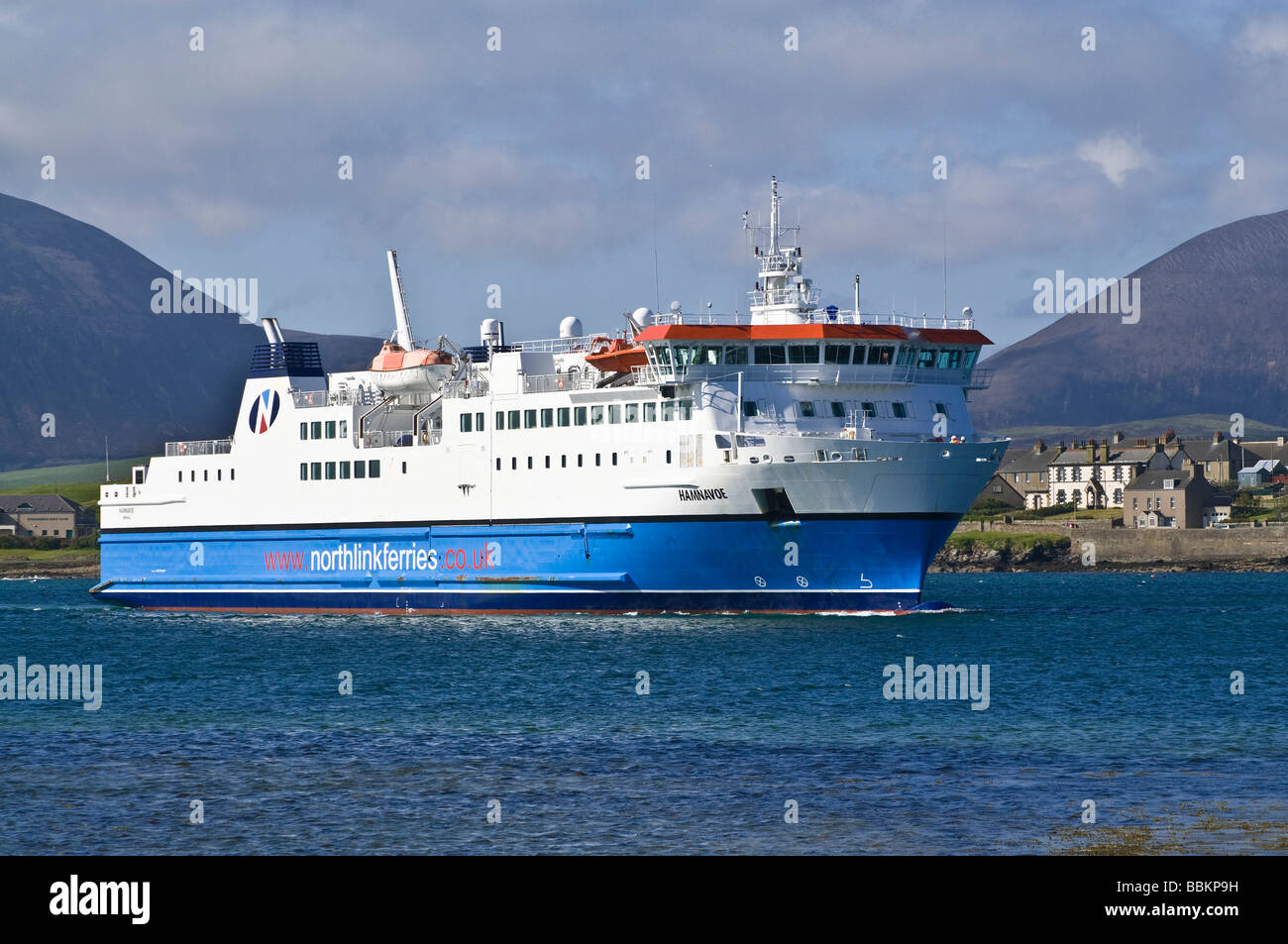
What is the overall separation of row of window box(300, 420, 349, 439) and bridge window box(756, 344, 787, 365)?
16.8 meters

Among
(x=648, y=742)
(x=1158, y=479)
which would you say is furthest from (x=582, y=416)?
(x=1158, y=479)

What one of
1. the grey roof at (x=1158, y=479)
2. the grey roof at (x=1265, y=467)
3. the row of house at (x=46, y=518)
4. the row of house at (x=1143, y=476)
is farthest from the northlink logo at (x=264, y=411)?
the grey roof at (x=1265, y=467)

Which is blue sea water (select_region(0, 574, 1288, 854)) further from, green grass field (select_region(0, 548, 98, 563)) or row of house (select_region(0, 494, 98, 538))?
row of house (select_region(0, 494, 98, 538))

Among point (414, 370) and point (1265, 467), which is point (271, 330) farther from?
point (1265, 467)

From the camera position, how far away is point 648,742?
2728 centimetres

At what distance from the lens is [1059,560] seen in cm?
12169

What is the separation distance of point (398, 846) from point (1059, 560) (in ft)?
355

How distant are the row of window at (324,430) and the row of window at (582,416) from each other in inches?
222

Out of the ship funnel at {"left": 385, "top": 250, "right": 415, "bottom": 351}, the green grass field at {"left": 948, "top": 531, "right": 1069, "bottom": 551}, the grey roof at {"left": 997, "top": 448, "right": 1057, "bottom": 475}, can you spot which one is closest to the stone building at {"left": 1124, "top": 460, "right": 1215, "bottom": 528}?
the green grass field at {"left": 948, "top": 531, "right": 1069, "bottom": 551}

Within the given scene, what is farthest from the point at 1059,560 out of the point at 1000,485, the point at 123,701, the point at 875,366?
the point at 123,701
